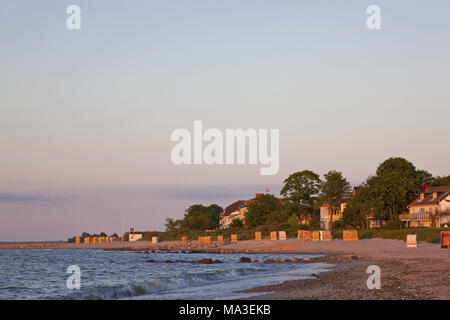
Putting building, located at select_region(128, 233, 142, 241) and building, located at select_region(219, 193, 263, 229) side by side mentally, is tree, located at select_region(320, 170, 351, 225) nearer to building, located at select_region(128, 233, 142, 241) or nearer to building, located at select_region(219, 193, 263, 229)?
building, located at select_region(219, 193, 263, 229)

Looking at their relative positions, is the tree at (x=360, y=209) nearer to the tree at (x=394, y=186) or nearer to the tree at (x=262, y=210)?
the tree at (x=394, y=186)

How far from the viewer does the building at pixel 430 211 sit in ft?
258

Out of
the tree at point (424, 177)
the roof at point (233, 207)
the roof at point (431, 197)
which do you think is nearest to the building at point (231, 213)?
the roof at point (233, 207)

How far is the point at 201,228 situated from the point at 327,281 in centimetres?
10239

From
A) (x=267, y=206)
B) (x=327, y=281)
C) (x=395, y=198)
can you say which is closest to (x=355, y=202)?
(x=395, y=198)

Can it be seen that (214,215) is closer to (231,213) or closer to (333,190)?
(231,213)

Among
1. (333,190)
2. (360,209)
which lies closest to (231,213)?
(333,190)

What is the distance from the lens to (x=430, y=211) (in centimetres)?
8056

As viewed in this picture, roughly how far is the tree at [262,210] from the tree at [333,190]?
1067 centimetres
